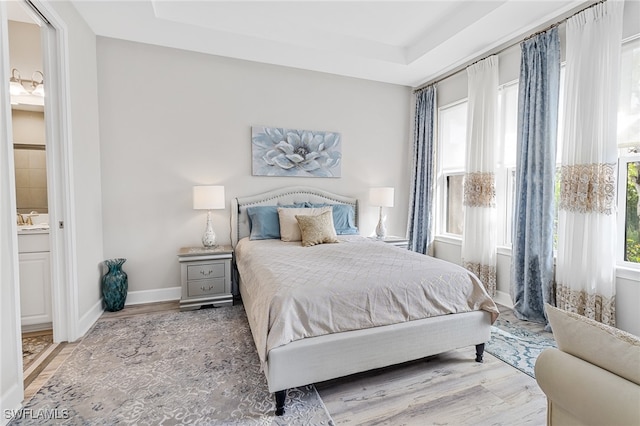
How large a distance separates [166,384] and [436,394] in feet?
5.82

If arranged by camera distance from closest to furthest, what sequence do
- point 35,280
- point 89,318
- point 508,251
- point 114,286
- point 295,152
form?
point 35,280 → point 89,318 → point 114,286 → point 508,251 → point 295,152

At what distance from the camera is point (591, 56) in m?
2.50

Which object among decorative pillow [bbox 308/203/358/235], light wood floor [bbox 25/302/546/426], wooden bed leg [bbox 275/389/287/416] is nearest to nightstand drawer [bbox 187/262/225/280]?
light wood floor [bbox 25/302/546/426]

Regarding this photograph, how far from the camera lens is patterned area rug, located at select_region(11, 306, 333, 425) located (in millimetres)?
1684

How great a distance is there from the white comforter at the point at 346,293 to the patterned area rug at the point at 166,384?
13.8 inches

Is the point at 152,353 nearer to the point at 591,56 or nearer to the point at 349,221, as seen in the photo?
the point at 349,221

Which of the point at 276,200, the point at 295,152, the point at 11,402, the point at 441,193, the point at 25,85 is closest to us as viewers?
the point at 11,402

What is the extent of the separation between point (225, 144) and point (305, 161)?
1084 millimetres

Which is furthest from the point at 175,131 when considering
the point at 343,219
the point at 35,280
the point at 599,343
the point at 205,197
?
the point at 599,343

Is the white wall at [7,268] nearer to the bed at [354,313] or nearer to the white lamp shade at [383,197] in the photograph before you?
the bed at [354,313]

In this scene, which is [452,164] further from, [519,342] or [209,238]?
[209,238]

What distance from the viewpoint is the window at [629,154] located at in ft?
7.84

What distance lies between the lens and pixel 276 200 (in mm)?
3971

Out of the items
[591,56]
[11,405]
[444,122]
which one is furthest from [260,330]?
[444,122]
